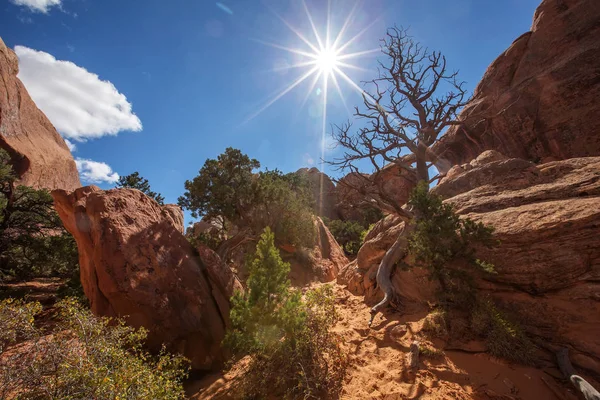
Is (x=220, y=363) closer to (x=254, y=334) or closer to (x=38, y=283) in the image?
(x=254, y=334)

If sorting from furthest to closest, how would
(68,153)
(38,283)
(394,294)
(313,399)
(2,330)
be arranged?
(68,153) → (38,283) → (394,294) → (313,399) → (2,330)

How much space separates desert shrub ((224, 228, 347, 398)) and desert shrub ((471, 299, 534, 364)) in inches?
142

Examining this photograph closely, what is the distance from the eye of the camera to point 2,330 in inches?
173

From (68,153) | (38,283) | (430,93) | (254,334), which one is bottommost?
(254,334)

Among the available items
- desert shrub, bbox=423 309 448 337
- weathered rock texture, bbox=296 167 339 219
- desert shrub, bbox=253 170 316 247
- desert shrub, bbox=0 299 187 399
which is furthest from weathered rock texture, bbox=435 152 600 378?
weathered rock texture, bbox=296 167 339 219

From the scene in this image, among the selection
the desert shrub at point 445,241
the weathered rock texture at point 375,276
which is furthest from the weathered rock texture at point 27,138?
the desert shrub at point 445,241

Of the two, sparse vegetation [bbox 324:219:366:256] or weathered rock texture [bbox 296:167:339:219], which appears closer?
sparse vegetation [bbox 324:219:366:256]

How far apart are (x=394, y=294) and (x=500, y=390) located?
442 cm

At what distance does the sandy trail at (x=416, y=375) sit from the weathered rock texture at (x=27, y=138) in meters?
38.5

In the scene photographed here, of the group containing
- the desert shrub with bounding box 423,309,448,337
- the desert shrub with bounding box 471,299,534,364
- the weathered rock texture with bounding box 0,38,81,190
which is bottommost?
the desert shrub with bounding box 471,299,534,364

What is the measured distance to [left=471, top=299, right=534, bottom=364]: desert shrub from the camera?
16.9 ft

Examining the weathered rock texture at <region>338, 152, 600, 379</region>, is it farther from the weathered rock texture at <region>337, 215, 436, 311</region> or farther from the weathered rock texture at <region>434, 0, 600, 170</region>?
the weathered rock texture at <region>434, 0, 600, 170</region>

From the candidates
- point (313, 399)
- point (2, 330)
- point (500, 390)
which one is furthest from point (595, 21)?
point (2, 330)

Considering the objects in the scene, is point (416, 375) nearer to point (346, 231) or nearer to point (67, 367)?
point (67, 367)
